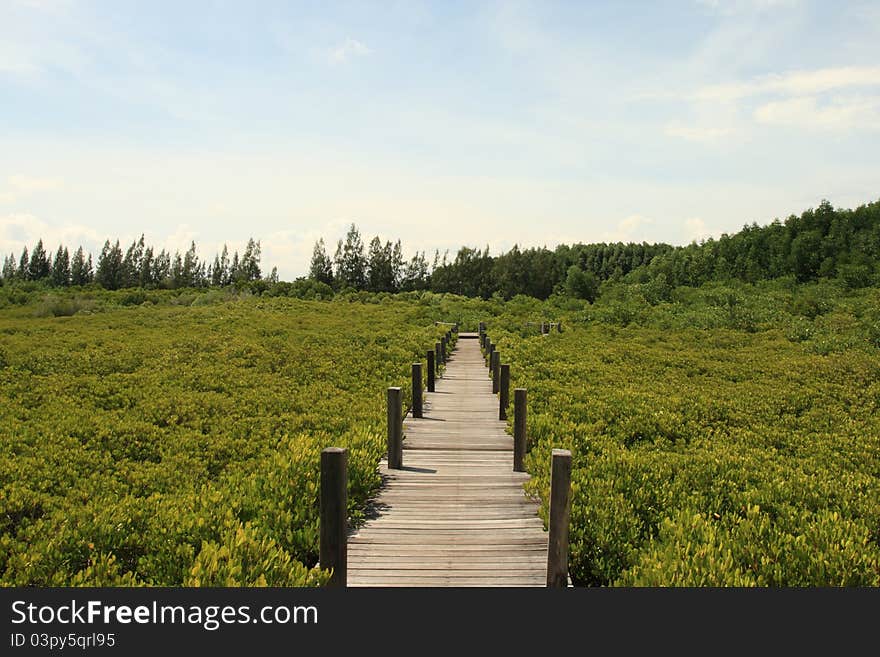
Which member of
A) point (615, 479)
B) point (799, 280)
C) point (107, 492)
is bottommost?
point (107, 492)

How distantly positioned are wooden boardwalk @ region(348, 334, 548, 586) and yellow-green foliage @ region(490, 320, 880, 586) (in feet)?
1.63

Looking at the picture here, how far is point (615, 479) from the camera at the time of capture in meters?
7.79

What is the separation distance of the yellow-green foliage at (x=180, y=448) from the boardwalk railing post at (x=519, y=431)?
→ 207 centimetres

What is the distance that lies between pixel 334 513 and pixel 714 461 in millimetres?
6460

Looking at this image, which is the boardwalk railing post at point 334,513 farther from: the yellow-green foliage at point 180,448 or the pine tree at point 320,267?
the pine tree at point 320,267

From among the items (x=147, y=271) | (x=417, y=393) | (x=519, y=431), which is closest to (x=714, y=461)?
(x=519, y=431)

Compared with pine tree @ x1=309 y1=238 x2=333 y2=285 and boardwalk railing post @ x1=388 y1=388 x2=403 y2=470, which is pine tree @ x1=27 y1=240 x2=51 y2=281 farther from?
boardwalk railing post @ x1=388 y1=388 x2=403 y2=470

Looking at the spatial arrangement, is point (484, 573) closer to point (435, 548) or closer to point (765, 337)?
point (435, 548)

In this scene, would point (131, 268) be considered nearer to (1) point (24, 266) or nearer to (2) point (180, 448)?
(1) point (24, 266)

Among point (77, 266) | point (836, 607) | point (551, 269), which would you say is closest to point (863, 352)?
point (836, 607)

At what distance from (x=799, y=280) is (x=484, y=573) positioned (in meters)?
66.9

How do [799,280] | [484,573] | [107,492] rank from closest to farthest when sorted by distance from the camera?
1. [484,573]
2. [107,492]
3. [799,280]

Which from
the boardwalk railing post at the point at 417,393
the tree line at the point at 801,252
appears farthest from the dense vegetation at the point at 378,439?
the tree line at the point at 801,252

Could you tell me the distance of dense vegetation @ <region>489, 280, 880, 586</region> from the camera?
5.53 meters
